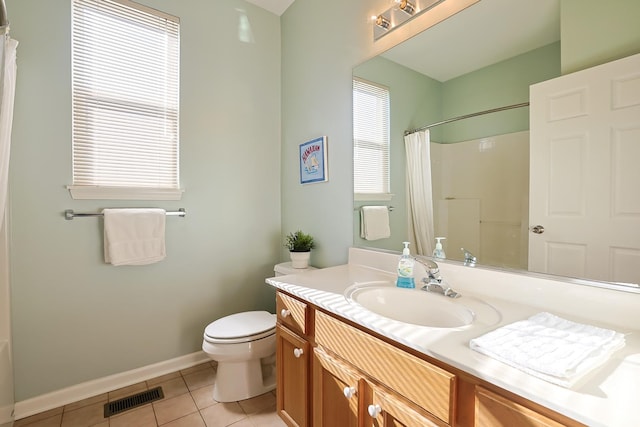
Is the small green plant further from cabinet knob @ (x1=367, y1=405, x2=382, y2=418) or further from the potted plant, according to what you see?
cabinet knob @ (x1=367, y1=405, x2=382, y2=418)

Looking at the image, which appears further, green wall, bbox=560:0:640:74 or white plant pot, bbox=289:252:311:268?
white plant pot, bbox=289:252:311:268

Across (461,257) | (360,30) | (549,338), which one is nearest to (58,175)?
(360,30)

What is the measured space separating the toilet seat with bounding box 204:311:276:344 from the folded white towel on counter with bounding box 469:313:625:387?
4.35 ft

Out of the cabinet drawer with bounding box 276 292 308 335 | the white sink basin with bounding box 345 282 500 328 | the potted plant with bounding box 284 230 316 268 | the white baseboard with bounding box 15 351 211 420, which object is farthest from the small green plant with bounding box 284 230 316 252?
the white baseboard with bounding box 15 351 211 420

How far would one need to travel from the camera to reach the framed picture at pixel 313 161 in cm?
206

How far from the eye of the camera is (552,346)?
73cm

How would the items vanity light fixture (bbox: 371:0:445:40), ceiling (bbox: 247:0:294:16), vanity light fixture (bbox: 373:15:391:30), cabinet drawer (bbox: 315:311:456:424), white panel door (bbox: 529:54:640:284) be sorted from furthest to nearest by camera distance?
1. ceiling (bbox: 247:0:294:16)
2. vanity light fixture (bbox: 373:15:391:30)
3. vanity light fixture (bbox: 371:0:445:40)
4. white panel door (bbox: 529:54:640:284)
5. cabinet drawer (bbox: 315:311:456:424)

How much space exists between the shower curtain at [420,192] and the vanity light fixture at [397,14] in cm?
58

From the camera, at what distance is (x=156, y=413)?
5.60 feet

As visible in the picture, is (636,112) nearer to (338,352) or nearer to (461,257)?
(461,257)

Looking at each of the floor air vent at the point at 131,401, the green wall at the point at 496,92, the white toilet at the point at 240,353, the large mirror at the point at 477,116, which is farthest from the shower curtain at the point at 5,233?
the green wall at the point at 496,92

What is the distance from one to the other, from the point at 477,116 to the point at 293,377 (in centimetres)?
143

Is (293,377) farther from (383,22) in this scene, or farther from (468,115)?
(383,22)

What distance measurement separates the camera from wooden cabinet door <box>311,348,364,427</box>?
1039 mm
